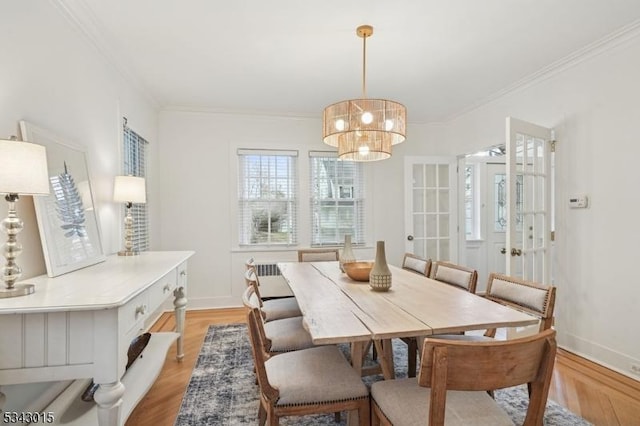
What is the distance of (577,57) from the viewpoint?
303cm

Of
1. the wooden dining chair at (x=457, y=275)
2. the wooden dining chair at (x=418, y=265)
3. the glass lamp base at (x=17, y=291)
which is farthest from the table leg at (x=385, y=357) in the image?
the glass lamp base at (x=17, y=291)

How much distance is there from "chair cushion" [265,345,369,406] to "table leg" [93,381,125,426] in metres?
0.62

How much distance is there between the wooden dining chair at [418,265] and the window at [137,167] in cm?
268

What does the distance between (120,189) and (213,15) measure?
155cm

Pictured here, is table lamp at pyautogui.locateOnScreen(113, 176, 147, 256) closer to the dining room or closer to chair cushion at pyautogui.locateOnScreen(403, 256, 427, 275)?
the dining room

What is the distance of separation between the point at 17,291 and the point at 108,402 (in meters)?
0.58

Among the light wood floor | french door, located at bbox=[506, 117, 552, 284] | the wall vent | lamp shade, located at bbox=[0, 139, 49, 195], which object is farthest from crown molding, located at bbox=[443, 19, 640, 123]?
lamp shade, located at bbox=[0, 139, 49, 195]

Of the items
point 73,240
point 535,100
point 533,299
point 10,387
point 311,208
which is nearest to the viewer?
point 10,387

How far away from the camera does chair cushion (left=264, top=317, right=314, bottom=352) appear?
7.15ft

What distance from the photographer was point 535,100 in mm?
3525

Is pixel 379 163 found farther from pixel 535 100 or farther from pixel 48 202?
pixel 48 202

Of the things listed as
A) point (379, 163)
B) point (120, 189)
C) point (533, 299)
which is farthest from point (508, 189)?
point (120, 189)

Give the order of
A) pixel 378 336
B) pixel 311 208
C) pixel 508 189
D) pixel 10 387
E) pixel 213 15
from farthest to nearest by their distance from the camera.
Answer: pixel 311 208, pixel 508 189, pixel 213 15, pixel 10 387, pixel 378 336

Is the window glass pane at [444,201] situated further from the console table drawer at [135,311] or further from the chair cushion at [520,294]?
the console table drawer at [135,311]
